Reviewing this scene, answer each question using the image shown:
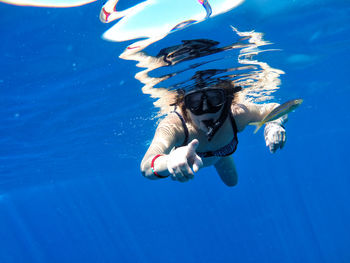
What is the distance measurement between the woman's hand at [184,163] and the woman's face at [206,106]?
9.78 ft

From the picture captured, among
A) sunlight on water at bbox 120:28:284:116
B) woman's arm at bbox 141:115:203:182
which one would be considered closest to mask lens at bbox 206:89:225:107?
woman's arm at bbox 141:115:203:182

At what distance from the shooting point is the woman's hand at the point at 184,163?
8.29ft

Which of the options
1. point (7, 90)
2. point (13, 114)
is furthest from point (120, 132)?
point (7, 90)

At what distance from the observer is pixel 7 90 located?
955 centimetres

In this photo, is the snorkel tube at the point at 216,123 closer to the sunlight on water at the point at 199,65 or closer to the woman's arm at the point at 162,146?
the woman's arm at the point at 162,146

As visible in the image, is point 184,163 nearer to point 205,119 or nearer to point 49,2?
point 205,119

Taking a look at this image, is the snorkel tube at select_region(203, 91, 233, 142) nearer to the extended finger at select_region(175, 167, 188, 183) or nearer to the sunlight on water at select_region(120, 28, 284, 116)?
the extended finger at select_region(175, 167, 188, 183)

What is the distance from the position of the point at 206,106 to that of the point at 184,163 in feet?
10.8

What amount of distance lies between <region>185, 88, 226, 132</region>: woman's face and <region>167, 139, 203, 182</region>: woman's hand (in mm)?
2982

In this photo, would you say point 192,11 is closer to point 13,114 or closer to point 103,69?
point 103,69

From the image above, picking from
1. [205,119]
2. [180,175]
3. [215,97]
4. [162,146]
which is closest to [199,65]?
[215,97]

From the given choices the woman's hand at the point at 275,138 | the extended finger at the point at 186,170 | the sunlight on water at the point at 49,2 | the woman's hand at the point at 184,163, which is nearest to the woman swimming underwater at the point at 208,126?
the woman's hand at the point at 275,138

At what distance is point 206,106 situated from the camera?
5645 millimetres

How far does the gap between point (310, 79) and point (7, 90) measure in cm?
1882
